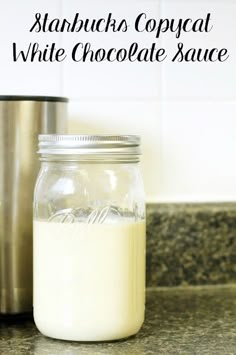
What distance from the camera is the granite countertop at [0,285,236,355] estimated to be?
0.77 meters

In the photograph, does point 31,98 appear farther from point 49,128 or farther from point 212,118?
point 212,118

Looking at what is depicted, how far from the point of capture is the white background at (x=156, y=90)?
1049 millimetres

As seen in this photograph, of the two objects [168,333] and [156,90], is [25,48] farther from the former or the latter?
[168,333]

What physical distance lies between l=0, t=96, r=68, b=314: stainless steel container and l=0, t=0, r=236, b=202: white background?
0.19m

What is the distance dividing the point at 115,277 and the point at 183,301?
0.79ft

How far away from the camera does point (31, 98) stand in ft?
2.82

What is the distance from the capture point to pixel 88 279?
78 cm

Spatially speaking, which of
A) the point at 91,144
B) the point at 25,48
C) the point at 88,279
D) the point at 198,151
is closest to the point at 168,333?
the point at 88,279

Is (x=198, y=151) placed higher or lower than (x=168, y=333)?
higher

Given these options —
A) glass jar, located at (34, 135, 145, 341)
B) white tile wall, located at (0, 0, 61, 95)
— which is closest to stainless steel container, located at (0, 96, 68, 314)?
glass jar, located at (34, 135, 145, 341)

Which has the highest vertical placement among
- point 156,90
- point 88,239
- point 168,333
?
point 156,90

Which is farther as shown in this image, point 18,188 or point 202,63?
point 202,63

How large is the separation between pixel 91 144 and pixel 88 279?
5.5 inches

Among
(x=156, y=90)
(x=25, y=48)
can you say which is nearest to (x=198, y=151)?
(x=156, y=90)
